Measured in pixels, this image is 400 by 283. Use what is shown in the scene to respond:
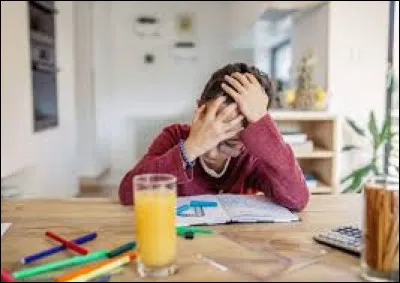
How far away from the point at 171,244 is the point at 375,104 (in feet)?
9.37

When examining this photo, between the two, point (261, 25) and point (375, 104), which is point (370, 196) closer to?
point (375, 104)

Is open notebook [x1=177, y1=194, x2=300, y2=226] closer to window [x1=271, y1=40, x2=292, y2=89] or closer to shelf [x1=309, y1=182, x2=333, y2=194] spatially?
shelf [x1=309, y1=182, x2=333, y2=194]

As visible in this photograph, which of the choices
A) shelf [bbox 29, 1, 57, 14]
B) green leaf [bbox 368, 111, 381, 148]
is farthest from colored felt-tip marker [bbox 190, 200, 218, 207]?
shelf [bbox 29, 1, 57, 14]

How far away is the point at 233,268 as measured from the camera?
702 mm

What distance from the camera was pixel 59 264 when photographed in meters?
0.70

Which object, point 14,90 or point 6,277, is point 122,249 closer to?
point 6,277

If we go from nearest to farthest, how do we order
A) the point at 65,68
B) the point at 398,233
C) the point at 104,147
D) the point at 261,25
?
1. the point at 398,233
2. the point at 65,68
3. the point at 261,25
4. the point at 104,147

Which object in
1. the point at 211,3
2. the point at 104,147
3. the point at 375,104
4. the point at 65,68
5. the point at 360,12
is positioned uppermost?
the point at 211,3

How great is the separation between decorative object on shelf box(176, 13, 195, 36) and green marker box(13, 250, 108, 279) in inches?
210

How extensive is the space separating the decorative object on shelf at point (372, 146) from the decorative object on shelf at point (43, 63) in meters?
2.12

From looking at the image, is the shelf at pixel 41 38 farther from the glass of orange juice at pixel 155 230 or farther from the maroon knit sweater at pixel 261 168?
the glass of orange juice at pixel 155 230

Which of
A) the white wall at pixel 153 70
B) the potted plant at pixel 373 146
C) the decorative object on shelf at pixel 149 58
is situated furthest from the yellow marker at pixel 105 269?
the decorative object on shelf at pixel 149 58

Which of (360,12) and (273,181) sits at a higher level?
(360,12)

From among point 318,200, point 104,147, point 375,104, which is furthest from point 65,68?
point 318,200
